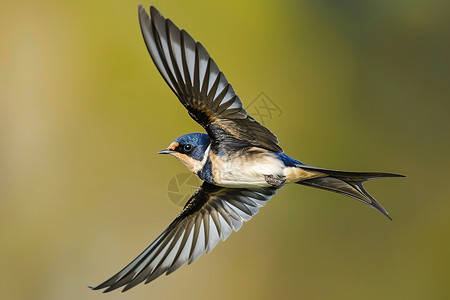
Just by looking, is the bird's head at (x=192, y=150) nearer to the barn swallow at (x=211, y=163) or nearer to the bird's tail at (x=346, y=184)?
the barn swallow at (x=211, y=163)

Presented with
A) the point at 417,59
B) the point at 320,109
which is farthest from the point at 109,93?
the point at 417,59

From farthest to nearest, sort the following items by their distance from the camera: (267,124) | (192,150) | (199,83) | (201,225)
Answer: (267,124)
(201,225)
(192,150)
(199,83)

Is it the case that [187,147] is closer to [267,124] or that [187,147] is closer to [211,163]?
[211,163]

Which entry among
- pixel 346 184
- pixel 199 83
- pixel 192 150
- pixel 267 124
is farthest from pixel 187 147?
pixel 267 124

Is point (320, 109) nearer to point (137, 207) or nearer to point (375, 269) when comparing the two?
point (375, 269)

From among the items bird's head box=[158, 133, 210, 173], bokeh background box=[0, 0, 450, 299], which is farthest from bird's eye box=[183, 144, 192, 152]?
bokeh background box=[0, 0, 450, 299]

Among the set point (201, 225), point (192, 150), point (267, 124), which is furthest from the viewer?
point (267, 124)

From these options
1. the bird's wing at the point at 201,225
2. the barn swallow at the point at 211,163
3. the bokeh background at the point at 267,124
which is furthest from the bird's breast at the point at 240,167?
the bokeh background at the point at 267,124
